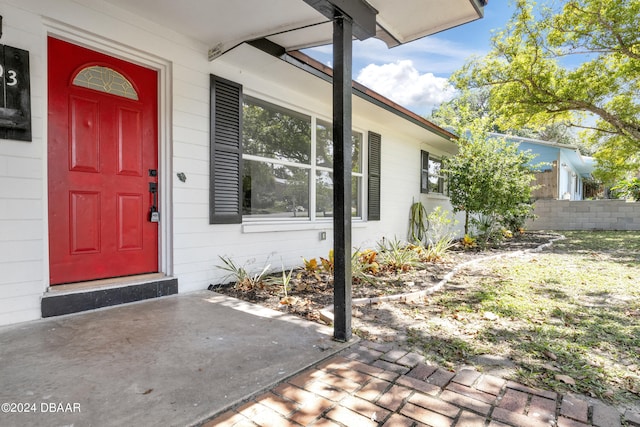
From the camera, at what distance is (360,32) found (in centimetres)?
265

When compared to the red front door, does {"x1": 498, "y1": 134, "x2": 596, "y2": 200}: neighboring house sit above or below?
above

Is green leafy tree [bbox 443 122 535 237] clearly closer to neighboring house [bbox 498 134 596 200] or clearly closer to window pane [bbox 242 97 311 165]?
window pane [bbox 242 97 311 165]

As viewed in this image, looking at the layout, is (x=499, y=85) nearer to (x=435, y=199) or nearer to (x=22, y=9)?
(x=435, y=199)

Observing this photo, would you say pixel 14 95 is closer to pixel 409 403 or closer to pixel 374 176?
pixel 409 403

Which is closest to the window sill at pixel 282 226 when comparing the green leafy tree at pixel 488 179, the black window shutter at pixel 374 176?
the black window shutter at pixel 374 176

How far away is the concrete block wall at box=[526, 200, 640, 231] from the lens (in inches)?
455

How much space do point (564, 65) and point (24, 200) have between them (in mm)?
10981

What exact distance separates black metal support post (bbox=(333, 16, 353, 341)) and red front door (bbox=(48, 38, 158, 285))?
2.06 m

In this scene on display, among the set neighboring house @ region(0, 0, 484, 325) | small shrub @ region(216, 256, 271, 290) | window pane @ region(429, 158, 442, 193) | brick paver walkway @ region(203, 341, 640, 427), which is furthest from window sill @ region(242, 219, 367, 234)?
window pane @ region(429, 158, 442, 193)

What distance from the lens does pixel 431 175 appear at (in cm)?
933

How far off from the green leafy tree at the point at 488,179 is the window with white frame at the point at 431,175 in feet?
2.10

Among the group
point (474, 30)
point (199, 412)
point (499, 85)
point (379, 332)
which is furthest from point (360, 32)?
point (474, 30)

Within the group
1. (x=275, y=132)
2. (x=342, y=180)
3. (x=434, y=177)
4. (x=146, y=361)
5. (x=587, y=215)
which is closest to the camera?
(x=146, y=361)

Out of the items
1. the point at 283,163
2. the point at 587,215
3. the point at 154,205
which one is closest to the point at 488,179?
the point at 283,163
